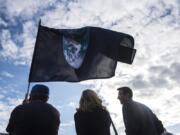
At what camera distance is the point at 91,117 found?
6.61 m

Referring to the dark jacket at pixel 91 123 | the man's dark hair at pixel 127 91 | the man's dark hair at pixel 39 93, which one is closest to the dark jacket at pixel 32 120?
the man's dark hair at pixel 39 93

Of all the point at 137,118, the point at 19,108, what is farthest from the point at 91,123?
the point at 137,118

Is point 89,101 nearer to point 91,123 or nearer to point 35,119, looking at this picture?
point 91,123

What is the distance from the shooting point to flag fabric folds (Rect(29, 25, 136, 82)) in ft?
25.9

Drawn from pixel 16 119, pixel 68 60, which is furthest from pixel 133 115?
pixel 16 119

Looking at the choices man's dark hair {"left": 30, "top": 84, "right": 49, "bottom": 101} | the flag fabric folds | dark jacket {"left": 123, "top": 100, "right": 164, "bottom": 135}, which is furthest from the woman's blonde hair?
dark jacket {"left": 123, "top": 100, "right": 164, "bottom": 135}

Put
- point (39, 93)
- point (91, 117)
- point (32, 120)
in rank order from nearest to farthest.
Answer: point (32, 120) → point (39, 93) → point (91, 117)

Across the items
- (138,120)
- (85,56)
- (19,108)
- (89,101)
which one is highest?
(85,56)

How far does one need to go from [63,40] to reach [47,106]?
8.46ft

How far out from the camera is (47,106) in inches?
242

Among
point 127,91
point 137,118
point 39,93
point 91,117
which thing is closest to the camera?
point 39,93

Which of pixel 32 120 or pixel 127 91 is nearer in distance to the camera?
pixel 32 120

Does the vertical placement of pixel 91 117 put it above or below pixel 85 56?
below

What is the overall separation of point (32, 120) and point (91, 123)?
4.00 feet
